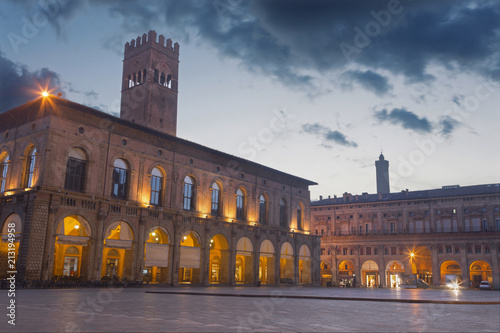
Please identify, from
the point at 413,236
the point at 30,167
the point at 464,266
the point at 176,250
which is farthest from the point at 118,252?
the point at 464,266

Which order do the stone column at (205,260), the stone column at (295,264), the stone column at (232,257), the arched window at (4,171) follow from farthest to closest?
the stone column at (295,264) → the stone column at (232,257) → the stone column at (205,260) → the arched window at (4,171)

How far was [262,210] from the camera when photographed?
5234 cm

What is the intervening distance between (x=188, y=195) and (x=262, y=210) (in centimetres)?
1205

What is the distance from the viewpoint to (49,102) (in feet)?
106

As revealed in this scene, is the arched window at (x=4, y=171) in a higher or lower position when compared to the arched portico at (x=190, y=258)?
higher

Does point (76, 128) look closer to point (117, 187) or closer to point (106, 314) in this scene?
point (117, 187)

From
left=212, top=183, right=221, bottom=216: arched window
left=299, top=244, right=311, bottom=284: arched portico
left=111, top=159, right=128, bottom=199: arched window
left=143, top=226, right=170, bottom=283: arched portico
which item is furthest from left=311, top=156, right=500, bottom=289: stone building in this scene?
left=111, top=159, right=128, bottom=199: arched window

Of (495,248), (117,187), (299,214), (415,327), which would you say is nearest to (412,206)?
(495,248)

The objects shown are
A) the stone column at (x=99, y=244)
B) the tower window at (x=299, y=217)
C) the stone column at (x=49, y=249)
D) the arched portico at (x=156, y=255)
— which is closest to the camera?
the stone column at (x=49, y=249)

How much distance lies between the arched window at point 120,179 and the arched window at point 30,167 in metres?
6.09

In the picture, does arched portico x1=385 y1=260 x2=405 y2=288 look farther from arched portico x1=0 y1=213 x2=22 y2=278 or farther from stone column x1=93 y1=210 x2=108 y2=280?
arched portico x1=0 y1=213 x2=22 y2=278

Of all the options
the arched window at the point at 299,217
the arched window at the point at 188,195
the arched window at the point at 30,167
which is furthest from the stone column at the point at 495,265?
the arched window at the point at 30,167

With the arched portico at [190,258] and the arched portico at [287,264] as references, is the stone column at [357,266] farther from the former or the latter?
the arched portico at [190,258]

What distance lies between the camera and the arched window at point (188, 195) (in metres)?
42.7
